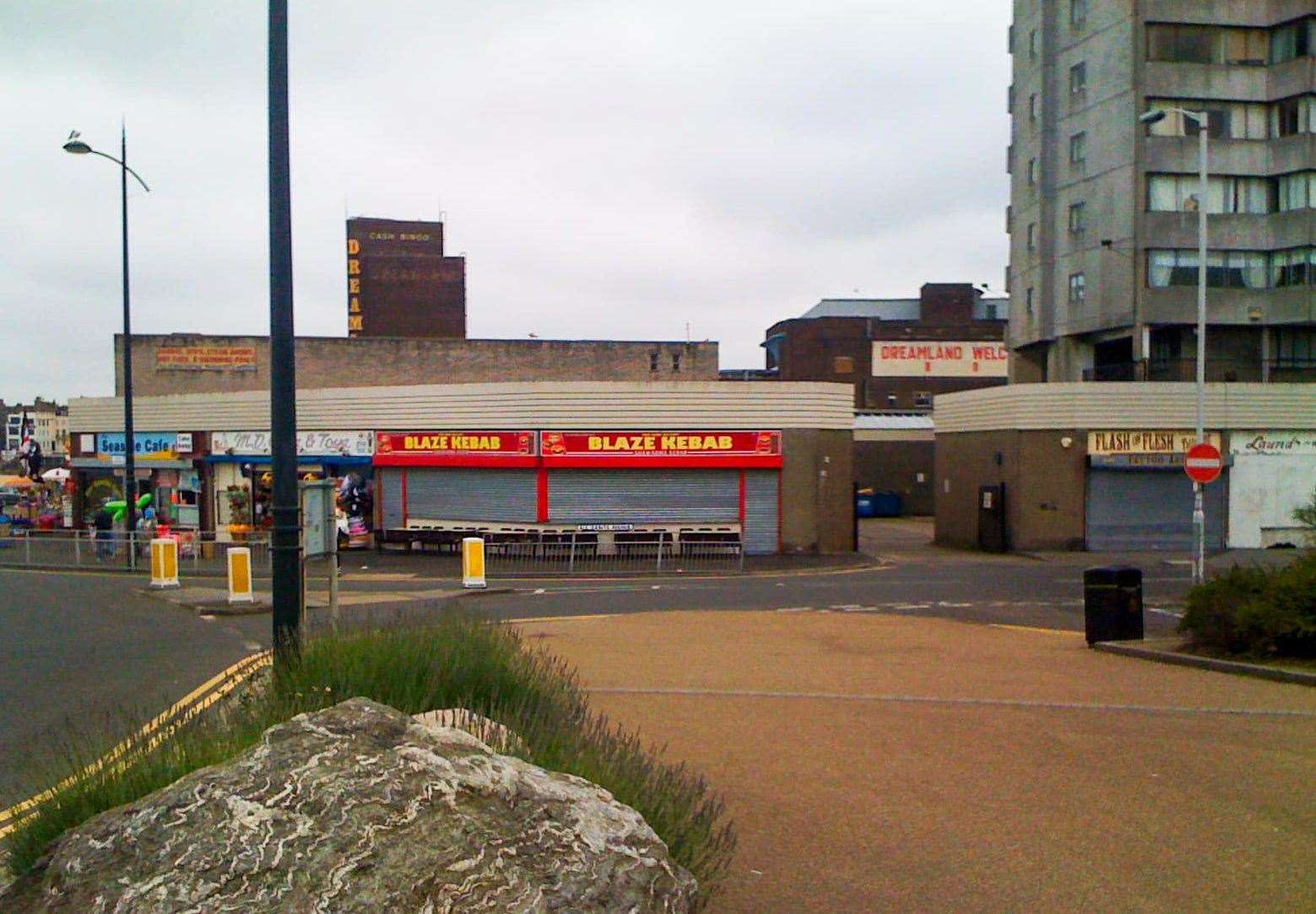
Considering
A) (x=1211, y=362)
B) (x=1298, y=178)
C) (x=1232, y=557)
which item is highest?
(x=1298, y=178)

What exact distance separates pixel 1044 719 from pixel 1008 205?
1697 inches

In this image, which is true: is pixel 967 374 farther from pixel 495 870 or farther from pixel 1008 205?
pixel 495 870

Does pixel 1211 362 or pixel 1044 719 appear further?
pixel 1211 362

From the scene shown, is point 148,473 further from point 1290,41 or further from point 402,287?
point 402,287

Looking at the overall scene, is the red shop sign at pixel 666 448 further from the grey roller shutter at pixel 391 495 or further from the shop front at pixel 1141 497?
the shop front at pixel 1141 497

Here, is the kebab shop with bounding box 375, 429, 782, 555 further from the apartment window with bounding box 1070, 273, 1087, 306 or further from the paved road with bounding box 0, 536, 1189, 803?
the apartment window with bounding box 1070, 273, 1087, 306

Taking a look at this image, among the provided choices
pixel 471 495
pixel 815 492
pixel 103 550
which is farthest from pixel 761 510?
pixel 103 550

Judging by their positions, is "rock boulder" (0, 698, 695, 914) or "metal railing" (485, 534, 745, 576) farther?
"metal railing" (485, 534, 745, 576)

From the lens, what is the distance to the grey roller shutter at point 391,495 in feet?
117

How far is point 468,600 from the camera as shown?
23.0 meters

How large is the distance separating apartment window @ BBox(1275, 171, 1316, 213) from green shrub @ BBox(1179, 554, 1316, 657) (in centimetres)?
3129

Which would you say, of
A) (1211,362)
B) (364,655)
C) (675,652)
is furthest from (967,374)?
(364,655)

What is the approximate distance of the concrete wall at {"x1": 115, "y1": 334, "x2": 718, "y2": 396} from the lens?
48062 millimetres

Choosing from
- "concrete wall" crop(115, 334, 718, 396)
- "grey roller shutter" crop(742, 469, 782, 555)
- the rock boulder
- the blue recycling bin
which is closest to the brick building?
the blue recycling bin
